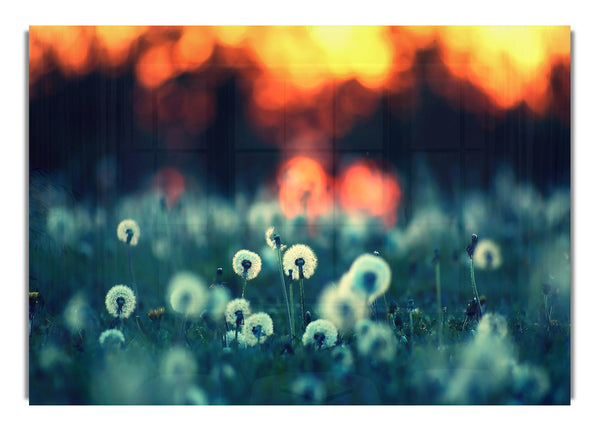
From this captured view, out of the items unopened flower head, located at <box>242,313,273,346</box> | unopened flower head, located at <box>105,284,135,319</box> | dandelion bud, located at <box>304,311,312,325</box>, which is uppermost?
unopened flower head, located at <box>105,284,135,319</box>

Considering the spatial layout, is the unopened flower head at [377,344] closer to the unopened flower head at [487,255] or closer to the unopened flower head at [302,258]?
the unopened flower head at [302,258]

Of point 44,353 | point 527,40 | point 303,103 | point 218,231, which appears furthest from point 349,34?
point 44,353

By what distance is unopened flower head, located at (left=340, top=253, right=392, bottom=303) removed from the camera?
4059 millimetres

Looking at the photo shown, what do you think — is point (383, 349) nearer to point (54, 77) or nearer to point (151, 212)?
point (151, 212)

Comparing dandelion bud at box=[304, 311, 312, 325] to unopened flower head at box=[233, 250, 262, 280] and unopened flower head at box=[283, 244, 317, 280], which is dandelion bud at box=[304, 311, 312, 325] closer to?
unopened flower head at box=[283, 244, 317, 280]

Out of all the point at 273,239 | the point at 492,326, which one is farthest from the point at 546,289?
the point at 273,239

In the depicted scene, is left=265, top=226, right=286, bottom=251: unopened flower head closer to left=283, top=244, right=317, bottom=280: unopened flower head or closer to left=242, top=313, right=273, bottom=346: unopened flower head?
left=283, top=244, right=317, bottom=280: unopened flower head

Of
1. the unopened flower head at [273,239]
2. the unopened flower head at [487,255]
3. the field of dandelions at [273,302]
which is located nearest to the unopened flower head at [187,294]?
the field of dandelions at [273,302]

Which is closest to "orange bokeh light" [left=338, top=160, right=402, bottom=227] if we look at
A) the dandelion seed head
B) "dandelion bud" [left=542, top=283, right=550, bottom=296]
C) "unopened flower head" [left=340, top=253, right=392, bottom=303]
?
"unopened flower head" [left=340, top=253, right=392, bottom=303]

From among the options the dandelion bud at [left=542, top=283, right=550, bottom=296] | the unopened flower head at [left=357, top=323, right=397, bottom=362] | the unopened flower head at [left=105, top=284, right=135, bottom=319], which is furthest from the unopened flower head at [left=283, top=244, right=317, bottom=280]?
the dandelion bud at [left=542, top=283, right=550, bottom=296]

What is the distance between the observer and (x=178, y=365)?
159 inches

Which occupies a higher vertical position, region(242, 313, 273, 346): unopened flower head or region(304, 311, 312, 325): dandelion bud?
region(304, 311, 312, 325): dandelion bud

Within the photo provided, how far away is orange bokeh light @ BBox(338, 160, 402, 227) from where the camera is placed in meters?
4.05

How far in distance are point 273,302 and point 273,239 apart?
0.33m
